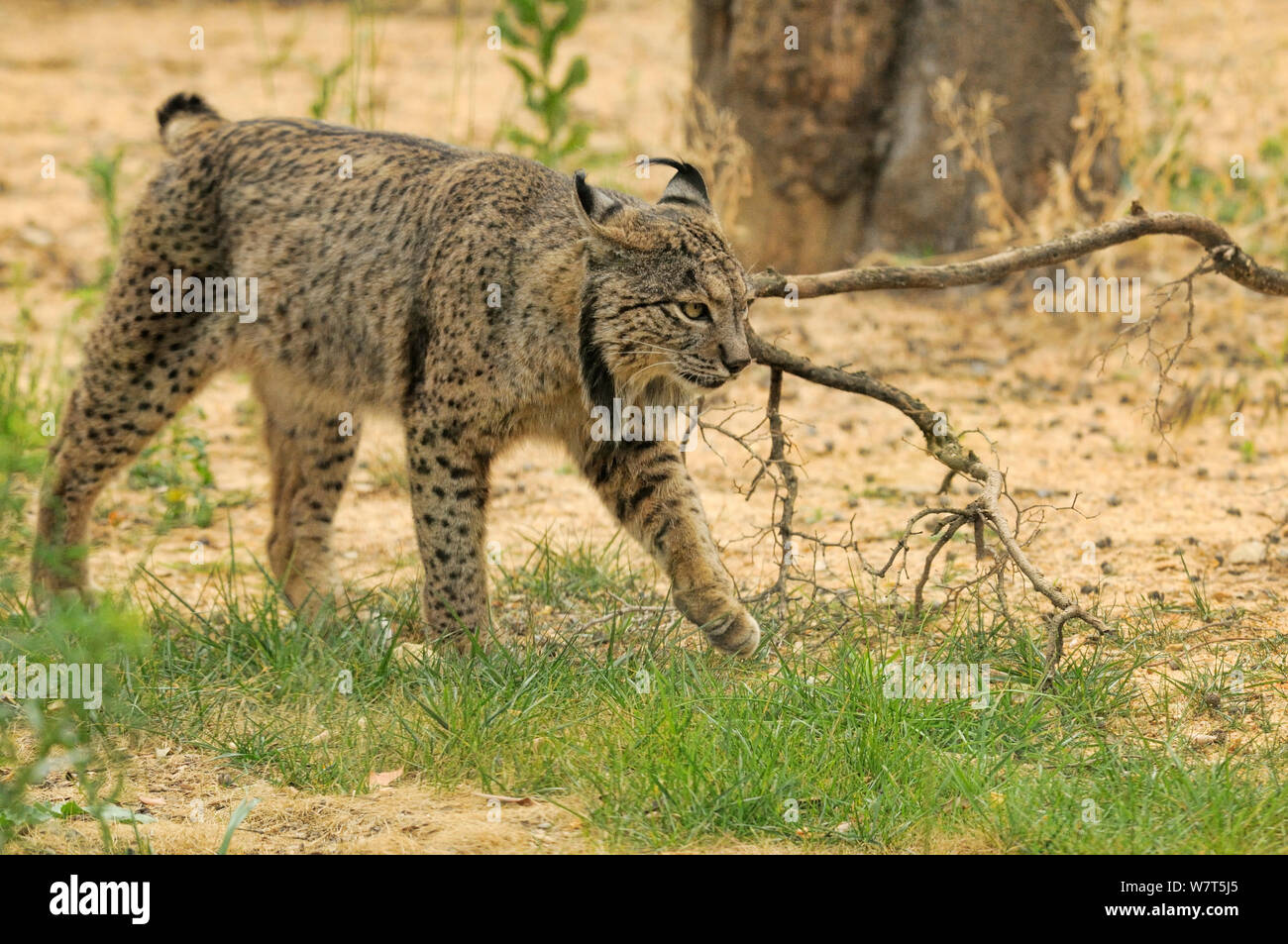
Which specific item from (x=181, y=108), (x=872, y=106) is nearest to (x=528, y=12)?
(x=872, y=106)

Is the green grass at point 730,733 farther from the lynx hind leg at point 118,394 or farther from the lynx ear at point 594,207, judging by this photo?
the lynx ear at point 594,207

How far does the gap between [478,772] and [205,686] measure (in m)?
1.14

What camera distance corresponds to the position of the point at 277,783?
423 centimetres

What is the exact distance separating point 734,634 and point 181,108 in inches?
129

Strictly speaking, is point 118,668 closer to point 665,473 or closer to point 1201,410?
point 665,473

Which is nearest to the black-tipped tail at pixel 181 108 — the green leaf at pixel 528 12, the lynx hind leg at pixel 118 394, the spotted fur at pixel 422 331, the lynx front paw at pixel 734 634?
the spotted fur at pixel 422 331

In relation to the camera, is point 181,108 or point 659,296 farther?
point 181,108

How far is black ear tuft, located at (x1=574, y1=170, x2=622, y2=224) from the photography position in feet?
15.4

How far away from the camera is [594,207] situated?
4762mm

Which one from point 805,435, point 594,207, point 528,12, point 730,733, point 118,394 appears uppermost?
point 528,12

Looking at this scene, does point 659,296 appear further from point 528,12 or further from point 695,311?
point 528,12

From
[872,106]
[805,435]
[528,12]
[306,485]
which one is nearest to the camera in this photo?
[306,485]

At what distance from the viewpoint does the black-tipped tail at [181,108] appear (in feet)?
20.0
